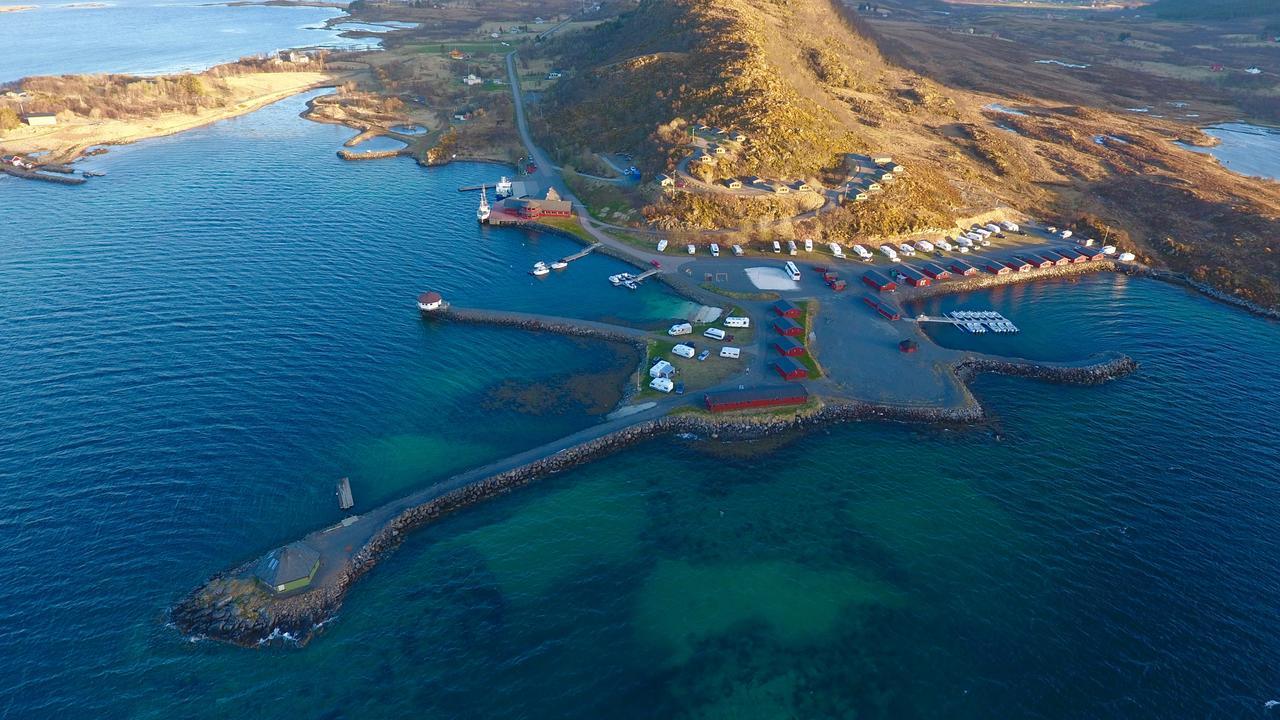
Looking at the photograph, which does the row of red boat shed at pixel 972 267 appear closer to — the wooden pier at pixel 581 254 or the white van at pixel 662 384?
the white van at pixel 662 384

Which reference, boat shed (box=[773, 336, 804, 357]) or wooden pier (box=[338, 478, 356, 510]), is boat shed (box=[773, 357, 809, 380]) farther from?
wooden pier (box=[338, 478, 356, 510])

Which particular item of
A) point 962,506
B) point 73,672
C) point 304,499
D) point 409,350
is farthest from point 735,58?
point 73,672

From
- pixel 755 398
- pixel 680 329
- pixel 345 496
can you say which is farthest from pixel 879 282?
pixel 345 496

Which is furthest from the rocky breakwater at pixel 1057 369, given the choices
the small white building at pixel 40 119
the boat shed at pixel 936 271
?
the small white building at pixel 40 119

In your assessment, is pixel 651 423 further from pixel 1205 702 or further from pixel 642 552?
pixel 1205 702

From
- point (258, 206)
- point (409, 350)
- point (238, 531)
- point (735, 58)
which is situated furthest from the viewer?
point (735, 58)

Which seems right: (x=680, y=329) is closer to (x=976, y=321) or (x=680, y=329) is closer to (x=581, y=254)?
(x=581, y=254)

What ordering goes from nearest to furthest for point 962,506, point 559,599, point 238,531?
point 559,599 → point 238,531 → point 962,506
